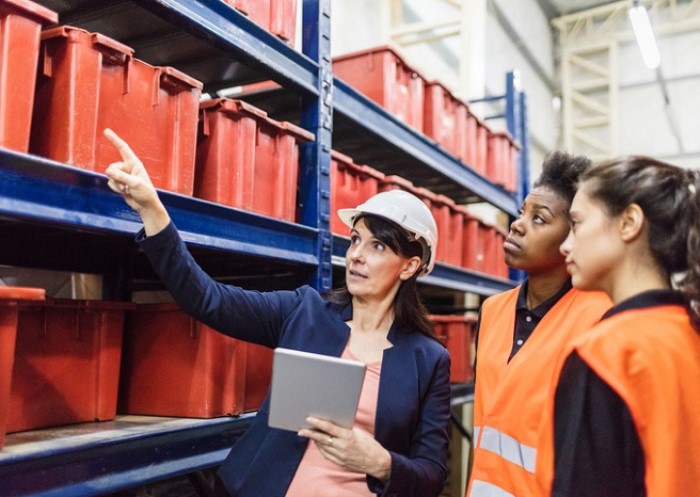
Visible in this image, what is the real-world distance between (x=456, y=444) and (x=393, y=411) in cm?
384

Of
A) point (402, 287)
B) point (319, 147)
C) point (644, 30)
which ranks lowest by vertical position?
point (402, 287)

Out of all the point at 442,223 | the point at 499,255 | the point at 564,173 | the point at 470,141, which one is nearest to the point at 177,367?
the point at 564,173

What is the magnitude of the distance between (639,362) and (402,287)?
110 cm

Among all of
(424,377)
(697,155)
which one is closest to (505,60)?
(697,155)

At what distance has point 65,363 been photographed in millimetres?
1854

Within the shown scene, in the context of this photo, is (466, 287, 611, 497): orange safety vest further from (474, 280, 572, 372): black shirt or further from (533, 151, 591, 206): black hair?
(533, 151, 591, 206): black hair

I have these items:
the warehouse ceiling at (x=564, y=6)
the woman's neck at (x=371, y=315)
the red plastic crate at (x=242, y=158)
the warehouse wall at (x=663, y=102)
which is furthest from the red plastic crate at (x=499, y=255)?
the warehouse wall at (x=663, y=102)

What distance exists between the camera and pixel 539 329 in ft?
6.49

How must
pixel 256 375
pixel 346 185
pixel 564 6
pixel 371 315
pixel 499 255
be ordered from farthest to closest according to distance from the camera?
pixel 564 6 < pixel 499 255 < pixel 346 185 < pixel 256 375 < pixel 371 315

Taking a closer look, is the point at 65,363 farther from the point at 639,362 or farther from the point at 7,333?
the point at 639,362

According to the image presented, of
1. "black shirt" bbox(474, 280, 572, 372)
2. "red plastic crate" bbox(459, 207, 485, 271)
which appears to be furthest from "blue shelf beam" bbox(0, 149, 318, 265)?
"red plastic crate" bbox(459, 207, 485, 271)

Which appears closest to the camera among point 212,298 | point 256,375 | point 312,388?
point 312,388

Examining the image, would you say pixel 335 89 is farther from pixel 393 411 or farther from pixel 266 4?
pixel 393 411

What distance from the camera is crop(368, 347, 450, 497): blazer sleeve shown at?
1.66 meters
